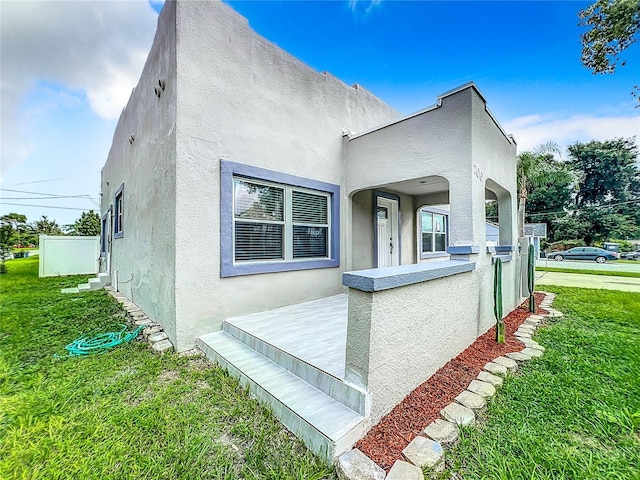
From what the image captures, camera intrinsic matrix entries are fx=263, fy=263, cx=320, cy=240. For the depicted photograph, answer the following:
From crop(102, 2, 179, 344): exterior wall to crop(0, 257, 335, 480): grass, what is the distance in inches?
37.0

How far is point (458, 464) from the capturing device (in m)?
1.83

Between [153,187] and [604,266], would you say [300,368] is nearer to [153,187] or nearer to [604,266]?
[153,187]

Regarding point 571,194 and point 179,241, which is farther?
point 571,194

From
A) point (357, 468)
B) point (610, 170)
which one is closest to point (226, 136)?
point (357, 468)

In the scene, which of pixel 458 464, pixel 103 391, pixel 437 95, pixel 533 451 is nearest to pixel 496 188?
pixel 437 95

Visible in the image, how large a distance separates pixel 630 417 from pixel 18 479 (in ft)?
15.5

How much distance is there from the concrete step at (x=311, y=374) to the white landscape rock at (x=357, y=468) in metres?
0.32

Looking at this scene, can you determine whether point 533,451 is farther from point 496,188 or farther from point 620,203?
point 620,203

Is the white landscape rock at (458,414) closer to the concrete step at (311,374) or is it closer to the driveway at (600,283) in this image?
the concrete step at (311,374)

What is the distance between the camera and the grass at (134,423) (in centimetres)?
185

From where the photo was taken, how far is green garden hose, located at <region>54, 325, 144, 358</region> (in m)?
3.73

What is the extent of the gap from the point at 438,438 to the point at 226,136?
459cm

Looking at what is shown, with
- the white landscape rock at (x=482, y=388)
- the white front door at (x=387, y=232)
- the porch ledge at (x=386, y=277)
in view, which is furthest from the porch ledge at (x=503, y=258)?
the white front door at (x=387, y=232)

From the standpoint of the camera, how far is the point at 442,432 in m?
2.09
